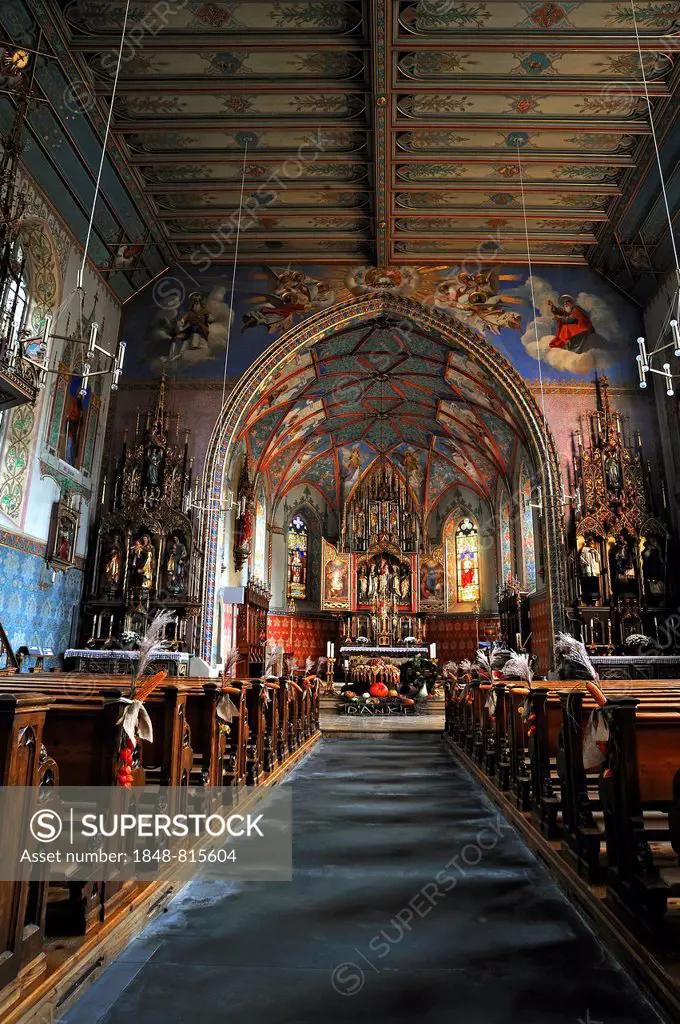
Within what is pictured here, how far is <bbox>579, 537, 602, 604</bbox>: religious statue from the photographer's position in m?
15.6

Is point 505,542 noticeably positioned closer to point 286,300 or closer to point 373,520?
point 373,520

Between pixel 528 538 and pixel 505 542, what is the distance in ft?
10.2

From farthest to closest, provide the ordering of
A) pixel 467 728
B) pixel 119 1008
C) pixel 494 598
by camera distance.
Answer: pixel 494 598, pixel 467 728, pixel 119 1008

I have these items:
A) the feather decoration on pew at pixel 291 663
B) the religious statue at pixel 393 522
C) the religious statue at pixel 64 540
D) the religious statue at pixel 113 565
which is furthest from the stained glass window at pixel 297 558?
the religious statue at pixel 64 540

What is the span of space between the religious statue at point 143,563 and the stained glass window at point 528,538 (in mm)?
11736

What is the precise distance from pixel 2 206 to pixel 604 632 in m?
14.0

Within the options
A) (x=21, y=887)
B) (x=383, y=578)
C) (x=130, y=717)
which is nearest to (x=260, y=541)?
(x=383, y=578)

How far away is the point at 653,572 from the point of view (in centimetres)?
1550

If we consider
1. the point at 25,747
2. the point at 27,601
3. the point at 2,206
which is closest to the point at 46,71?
the point at 2,206

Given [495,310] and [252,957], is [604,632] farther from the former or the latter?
[252,957]

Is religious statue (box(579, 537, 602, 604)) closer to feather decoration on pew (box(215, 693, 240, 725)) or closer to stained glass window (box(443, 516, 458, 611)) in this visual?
feather decoration on pew (box(215, 693, 240, 725))

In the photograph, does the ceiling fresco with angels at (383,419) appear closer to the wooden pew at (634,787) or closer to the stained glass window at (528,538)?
the stained glass window at (528,538)

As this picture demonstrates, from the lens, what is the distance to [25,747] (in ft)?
9.62

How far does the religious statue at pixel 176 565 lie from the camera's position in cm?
1617
